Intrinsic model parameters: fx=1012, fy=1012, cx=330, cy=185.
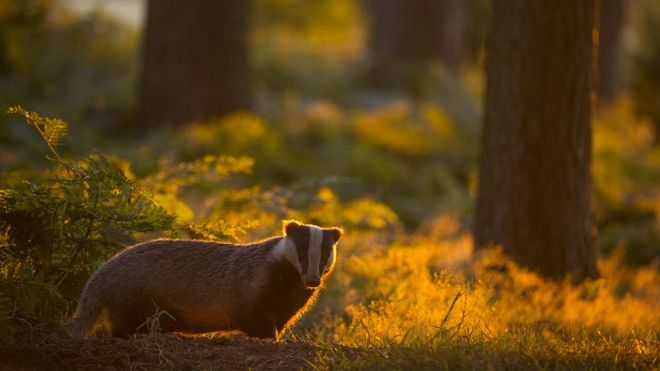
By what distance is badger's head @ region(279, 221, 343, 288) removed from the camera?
679 cm

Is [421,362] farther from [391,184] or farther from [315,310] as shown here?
[391,184]

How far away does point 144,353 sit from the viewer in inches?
249

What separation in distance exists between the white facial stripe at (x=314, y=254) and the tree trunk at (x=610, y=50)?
1788 cm

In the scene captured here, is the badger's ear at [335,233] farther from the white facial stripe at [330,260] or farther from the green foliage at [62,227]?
the green foliage at [62,227]

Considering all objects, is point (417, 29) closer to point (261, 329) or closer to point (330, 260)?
point (330, 260)

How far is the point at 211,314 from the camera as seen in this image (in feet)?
23.0

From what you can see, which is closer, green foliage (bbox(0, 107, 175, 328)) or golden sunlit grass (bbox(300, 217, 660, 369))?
golden sunlit grass (bbox(300, 217, 660, 369))

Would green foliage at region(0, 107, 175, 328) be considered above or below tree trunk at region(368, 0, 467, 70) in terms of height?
below

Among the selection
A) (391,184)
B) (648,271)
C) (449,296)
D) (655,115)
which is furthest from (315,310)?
(655,115)

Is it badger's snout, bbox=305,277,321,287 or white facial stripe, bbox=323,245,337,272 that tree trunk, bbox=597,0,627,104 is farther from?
badger's snout, bbox=305,277,321,287

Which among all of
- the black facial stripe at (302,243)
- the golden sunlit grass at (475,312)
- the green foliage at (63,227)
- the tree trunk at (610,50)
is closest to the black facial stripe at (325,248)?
the black facial stripe at (302,243)

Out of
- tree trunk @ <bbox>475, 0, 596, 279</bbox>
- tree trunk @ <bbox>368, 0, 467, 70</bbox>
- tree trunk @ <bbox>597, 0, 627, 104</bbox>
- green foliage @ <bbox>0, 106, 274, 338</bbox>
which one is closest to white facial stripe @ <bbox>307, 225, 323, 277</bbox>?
green foliage @ <bbox>0, 106, 274, 338</bbox>

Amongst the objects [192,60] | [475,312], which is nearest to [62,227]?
[475,312]

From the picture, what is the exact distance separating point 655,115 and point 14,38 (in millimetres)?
15358
